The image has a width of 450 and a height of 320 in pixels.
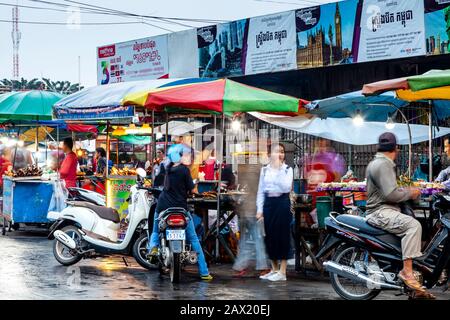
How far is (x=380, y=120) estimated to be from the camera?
16.6 m

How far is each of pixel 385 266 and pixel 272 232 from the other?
8.04 feet

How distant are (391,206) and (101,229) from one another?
5.15m

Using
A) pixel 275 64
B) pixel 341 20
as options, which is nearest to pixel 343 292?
pixel 341 20

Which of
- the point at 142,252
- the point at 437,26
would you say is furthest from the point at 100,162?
the point at 142,252

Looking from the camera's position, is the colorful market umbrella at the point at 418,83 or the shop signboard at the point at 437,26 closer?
the colorful market umbrella at the point at 418,83

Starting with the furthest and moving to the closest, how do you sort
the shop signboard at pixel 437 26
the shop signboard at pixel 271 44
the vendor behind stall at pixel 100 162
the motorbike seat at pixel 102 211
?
the vendor behind stall at pixel 100 162 < the shop signboard at pixel 271 44 < the shop signboard at pixel 437 26 < the motorbike seat at pixel 102 211

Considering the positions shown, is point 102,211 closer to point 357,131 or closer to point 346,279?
point 346,279

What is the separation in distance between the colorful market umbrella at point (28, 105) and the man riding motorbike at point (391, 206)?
431 inches

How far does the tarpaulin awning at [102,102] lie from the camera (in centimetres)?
1515

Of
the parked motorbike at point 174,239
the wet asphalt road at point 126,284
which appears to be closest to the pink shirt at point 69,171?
the wet asphalt road at point 126,284

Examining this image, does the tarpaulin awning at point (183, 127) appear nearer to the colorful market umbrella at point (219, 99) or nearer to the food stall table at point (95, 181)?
the food stall table at point (95, 181)

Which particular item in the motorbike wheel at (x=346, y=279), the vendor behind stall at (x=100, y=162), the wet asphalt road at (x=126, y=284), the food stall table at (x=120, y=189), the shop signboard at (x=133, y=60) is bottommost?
the wet asphalt road at (x=126, y=284)

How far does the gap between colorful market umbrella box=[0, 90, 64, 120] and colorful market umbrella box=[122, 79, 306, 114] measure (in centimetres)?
642
